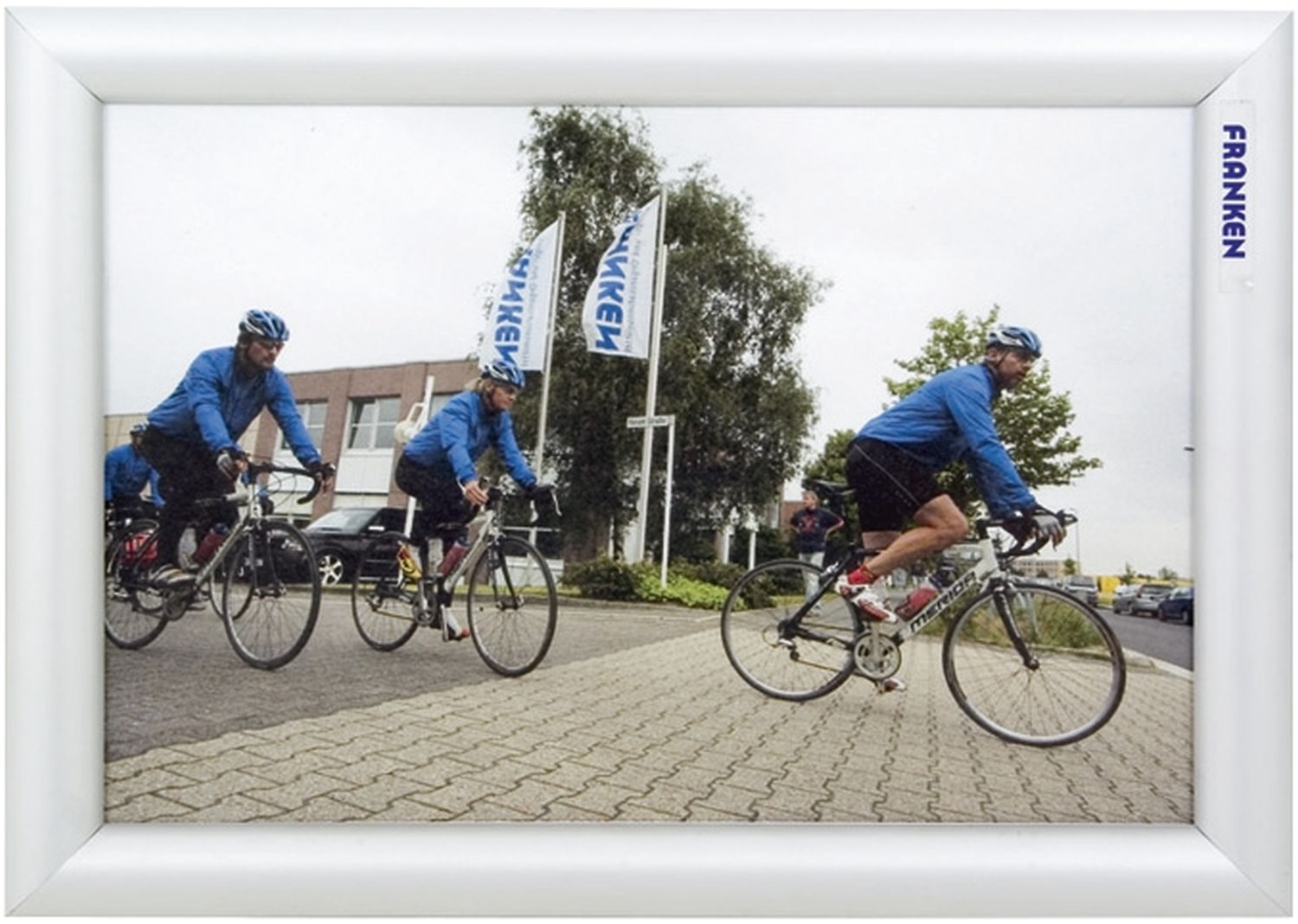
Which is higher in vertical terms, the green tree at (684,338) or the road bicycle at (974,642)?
the green tree at (684,338)

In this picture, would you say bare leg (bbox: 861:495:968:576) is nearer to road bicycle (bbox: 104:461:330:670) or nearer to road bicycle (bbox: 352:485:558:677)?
road bicycle (bbox: 352:485:558:677)

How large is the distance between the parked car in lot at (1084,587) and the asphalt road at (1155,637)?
0.14 feet

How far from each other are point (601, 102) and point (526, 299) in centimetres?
53

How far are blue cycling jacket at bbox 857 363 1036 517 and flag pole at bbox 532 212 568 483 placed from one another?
2.71 feet

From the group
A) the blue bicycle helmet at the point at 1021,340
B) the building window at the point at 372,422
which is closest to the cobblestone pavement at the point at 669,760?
the building window at the point at 372,422

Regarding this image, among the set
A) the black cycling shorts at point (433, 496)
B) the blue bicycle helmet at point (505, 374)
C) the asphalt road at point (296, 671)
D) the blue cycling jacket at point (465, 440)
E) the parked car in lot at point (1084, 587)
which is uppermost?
the blue bicycle helmet at point (505, 374)

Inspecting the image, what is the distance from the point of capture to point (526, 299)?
2193mm

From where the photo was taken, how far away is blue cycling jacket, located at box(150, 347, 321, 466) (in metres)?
2.23

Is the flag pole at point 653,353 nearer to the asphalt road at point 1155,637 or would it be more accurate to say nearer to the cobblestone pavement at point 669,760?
the cobblestone pavement at point 669,760

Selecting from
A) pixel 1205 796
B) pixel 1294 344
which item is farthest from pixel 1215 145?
pixel 1205 796

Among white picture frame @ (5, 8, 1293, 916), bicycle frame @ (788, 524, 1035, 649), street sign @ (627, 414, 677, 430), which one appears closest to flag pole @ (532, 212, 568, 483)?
street sign @ (627, 414, 677, 430)

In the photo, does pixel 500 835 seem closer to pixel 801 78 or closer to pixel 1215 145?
pixel 801 78

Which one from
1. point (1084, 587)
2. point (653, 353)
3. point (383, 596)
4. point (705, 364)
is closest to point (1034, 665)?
point (1084, 587)

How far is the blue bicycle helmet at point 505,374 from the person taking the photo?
7.32 feet
